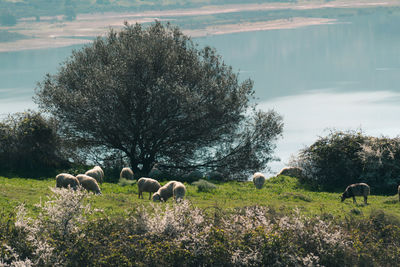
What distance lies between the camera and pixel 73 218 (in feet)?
64.5

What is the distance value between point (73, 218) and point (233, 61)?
149 m

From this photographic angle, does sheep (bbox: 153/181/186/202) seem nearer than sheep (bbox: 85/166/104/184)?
Yes

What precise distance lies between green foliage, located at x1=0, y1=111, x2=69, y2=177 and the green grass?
111 inches

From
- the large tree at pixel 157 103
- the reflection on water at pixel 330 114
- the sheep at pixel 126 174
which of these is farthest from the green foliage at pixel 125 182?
the reflection on water at pixel 330 114

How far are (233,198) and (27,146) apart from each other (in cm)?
1468

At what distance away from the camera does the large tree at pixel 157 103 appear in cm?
3609

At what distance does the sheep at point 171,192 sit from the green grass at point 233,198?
23.3 inches

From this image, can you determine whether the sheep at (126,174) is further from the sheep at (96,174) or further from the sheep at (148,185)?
the sheep at (148,185)

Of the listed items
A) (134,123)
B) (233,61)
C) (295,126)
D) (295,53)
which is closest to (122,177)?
(134,123)

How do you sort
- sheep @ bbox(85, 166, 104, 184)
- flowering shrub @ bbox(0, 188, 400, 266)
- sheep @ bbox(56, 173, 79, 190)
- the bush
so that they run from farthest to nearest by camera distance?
the bush < sheep @ bbox(85, 166, 104, 184) < sheep @ bbox(56, 173, 79, 190) < flowering shrub @ bbox(0, 188, 400, 266)

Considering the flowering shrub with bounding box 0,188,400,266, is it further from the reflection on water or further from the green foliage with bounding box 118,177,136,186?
the reflection on water

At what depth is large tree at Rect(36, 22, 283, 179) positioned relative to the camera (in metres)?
36.1

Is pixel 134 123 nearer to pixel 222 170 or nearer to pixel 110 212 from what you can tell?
pixel 222 170

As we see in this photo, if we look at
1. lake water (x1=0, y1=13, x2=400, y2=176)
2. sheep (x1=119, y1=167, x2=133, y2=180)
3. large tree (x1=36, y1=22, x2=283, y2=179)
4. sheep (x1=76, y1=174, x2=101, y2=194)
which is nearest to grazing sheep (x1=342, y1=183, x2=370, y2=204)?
large tree (x1=36, y1=22, x2=283, y2=179)
